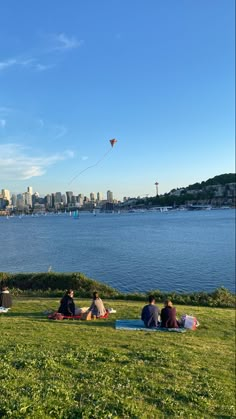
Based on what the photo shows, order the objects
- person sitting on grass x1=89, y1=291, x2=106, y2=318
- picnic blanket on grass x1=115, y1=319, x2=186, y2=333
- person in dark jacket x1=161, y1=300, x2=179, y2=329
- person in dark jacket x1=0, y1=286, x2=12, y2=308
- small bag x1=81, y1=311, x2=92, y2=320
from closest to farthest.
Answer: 1. picnic blanket on grass x1=115, y1=319, x2=186, y2=333
2. person in dark jacket x1=161, y1=300, x2=179, y2=329
3. small bag x1=81, y1=311, x2=92, y2=320
4. person sitting on grass x1=89, y1=291, x2=106, y2=318
5. person in dark jacket x1=0, y1=286, x2=12, y2=308

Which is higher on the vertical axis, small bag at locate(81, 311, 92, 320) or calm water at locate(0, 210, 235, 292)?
small bag at locate(81, 311, 92, 320)

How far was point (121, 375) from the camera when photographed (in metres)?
7.75

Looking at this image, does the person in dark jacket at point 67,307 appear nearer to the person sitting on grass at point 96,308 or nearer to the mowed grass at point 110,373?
the person sitting on grass at point 96,308

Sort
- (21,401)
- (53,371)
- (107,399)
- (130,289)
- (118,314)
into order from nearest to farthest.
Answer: (21,401)
(107,399)
(53,371)
(118,314)
(130,289)

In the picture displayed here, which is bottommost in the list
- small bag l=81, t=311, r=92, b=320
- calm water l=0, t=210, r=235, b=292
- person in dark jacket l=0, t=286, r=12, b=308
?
calm water l=0, t=210, r=235, b=292

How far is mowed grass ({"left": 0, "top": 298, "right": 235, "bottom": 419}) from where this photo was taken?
6164 mm

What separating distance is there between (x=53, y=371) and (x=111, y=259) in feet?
150

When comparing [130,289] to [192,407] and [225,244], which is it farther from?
[225,244]

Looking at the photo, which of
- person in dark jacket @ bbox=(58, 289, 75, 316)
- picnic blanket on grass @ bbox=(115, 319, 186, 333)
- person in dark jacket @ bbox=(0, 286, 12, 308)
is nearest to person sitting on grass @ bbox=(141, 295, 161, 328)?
picnic blanket on grass @ bbox=(115, 319, 186, 333)

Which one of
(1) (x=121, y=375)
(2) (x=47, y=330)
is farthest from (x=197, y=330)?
(1) (x=121, y=375)

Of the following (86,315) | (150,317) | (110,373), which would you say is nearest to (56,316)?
(86,315)

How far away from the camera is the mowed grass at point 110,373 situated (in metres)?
6.16

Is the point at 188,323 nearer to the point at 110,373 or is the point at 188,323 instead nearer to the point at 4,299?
the point at 110,373

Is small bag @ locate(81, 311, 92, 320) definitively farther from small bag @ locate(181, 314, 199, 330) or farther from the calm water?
the calm water
